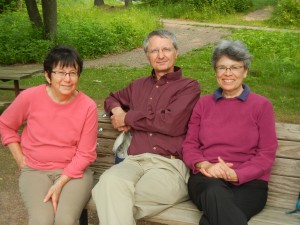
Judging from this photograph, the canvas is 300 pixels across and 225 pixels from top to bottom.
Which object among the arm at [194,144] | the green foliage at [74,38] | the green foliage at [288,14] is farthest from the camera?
the green foliage at [288,14]

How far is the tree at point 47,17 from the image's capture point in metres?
13.2

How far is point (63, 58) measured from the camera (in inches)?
128

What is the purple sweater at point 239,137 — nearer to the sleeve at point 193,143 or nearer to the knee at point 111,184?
the sleeve at point 193,143

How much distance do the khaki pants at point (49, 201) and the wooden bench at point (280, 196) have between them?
0.12m

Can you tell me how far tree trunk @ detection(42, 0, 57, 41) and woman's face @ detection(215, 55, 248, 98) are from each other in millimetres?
10740

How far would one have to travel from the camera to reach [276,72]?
1005 centimetres

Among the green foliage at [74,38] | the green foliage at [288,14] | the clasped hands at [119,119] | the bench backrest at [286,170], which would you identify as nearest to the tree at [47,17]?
the green foliage at [74,38]

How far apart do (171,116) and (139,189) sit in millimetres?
604

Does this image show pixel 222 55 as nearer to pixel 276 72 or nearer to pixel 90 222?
pixel 90 222

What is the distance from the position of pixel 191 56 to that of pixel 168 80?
380 inches

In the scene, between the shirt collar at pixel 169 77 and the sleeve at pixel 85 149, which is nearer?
the sleeve at pixel 85 149

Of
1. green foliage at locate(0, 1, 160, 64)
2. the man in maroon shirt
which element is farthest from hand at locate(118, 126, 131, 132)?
green foliage at locate(0, 1, 160, 64)

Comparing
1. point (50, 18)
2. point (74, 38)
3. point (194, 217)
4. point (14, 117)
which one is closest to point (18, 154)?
point (14, 117)

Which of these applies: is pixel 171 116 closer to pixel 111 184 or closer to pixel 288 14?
pixel 111 184
